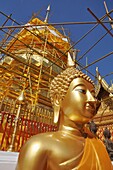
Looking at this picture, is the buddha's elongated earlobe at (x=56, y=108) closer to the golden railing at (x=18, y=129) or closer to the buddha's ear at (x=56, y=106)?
the buddha's ear at (x=56, y=106)

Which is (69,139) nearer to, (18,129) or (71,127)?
(71,127)

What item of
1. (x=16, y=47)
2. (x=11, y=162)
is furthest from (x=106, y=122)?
(x=16, y=47)

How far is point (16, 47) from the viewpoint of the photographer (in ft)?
32.7

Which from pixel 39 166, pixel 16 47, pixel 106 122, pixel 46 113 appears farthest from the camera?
pixel 16 47

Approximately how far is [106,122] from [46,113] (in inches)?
96.8

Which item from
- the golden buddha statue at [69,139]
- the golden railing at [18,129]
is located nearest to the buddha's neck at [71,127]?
the golden buddha statue at [69,139]

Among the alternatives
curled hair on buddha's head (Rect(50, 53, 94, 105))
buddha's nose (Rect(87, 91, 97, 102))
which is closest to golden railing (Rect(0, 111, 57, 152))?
curled hair on buddha's head (Rect(50, 53, 94, 105))

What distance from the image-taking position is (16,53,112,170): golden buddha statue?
966 millimetres

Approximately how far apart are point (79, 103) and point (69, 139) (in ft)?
0.77

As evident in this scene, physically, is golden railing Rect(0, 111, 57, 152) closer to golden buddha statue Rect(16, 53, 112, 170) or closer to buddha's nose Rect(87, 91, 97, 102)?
golden buddha statue Rect(16, 53, 112, 170)

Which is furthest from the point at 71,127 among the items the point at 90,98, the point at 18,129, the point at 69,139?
the point at 18,129

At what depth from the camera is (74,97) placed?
117cm

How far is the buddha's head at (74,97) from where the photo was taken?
1146 mm

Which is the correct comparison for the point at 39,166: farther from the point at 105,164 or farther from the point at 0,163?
the point at 0,163
